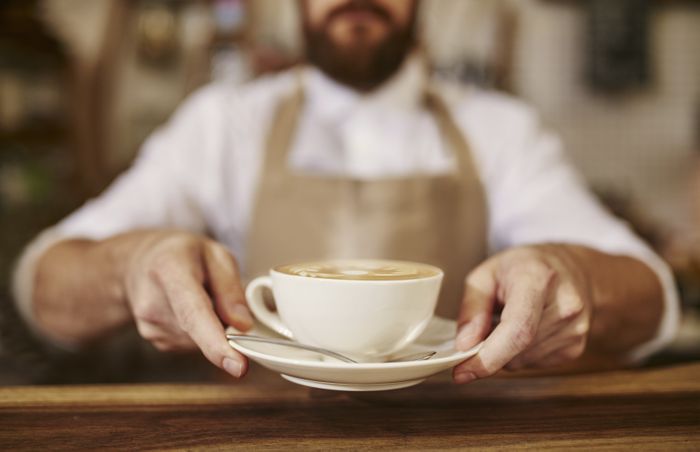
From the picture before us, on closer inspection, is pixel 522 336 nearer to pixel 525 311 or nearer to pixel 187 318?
pixel 525 311

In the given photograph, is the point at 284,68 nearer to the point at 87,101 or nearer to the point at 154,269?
the point at 87,101

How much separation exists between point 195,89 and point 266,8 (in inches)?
22.5

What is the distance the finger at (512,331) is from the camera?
0.57 m

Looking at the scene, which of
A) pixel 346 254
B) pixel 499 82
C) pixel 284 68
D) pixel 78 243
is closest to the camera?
pixel 78 243

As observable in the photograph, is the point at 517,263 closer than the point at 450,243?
Yes

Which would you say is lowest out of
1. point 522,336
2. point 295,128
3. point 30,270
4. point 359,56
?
point 30,270

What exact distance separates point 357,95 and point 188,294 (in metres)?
1.06

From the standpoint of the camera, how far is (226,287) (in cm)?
68

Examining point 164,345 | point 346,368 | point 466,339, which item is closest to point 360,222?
point 164,345

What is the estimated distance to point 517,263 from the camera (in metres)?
0.68

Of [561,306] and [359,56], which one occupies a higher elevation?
[359,56]

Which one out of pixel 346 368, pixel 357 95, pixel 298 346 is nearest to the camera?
pixel 346 368

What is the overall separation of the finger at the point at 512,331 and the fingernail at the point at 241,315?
9.4 inches

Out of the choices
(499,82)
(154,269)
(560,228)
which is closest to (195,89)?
(499,82)
